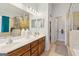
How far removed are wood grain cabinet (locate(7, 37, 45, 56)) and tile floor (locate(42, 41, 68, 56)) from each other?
157 millimetres

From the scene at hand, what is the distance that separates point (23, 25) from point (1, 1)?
0.53 metres

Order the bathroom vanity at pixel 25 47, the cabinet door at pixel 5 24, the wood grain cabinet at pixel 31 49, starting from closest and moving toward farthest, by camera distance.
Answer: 1. the bathroom vanity at pixel 25 47
2. the wood grain cabinet at pixel 31 49
3. the cabinet door at pixel 5 24

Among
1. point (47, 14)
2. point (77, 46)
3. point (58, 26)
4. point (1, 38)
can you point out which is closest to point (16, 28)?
point (1, 38)

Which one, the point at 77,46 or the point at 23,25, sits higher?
the point at 23,25

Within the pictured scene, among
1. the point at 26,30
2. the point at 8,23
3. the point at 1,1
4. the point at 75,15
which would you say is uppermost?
the point at 1,1

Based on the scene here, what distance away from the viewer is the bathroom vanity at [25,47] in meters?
1.42

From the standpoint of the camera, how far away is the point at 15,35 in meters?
1.87

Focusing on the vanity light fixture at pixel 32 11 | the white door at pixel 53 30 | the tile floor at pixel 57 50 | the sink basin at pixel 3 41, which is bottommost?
the tile floor at pixel 57 50

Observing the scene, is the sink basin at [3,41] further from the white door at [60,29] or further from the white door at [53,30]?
the white door at [60,29]

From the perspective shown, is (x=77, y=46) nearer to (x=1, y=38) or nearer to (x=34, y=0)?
(x=34, y=0)

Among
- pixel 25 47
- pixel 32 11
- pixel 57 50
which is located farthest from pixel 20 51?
pixel 32 11

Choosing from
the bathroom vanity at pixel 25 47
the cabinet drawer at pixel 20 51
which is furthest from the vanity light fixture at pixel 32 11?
the cabinet drawer at pixel 20 51

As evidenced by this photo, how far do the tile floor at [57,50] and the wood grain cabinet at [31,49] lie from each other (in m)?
0.16

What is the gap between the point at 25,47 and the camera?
5.61ft
